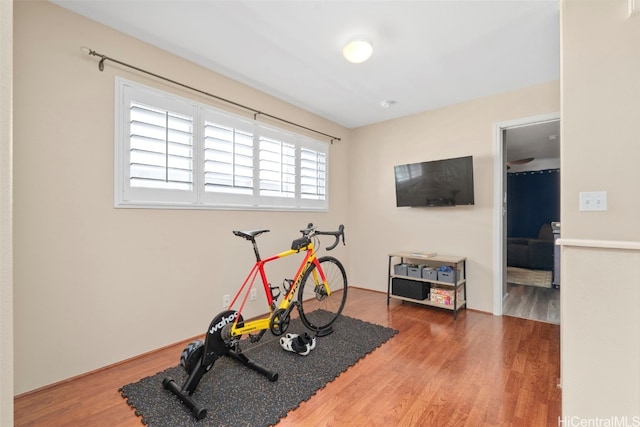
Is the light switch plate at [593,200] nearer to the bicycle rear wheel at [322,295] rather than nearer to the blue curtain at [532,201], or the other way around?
the bicycle rear wheel at [322,295]

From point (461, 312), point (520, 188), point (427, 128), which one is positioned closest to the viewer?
point (461, 312)

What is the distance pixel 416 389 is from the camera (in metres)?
1.87

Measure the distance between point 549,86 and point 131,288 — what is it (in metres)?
4.43

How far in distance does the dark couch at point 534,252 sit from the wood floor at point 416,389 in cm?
365

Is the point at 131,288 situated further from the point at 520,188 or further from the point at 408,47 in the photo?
the point at 520,188

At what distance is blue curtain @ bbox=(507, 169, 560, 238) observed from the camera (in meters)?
6.43

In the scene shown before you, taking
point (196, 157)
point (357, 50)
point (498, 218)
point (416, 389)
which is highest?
point (357, 50)

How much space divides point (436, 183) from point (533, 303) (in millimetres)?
2015

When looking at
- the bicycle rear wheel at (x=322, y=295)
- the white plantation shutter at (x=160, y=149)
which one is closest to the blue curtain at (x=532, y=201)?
the bicycle rear wheel at (x=322, y=295)

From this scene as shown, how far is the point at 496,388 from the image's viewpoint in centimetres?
187

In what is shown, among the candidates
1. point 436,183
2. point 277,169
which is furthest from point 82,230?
point 436,183

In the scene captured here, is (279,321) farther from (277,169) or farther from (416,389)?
(277,169)

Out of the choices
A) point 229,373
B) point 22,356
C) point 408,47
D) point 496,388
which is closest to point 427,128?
point 408,47

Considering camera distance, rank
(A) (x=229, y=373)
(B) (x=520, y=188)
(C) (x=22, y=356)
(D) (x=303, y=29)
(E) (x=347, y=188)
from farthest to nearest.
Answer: (B) (x=520, y=188), (E) (x=347, y=188), (D) (x=303, y=29), (A) (x=229, y=373), (C) (x=22, y=356)
